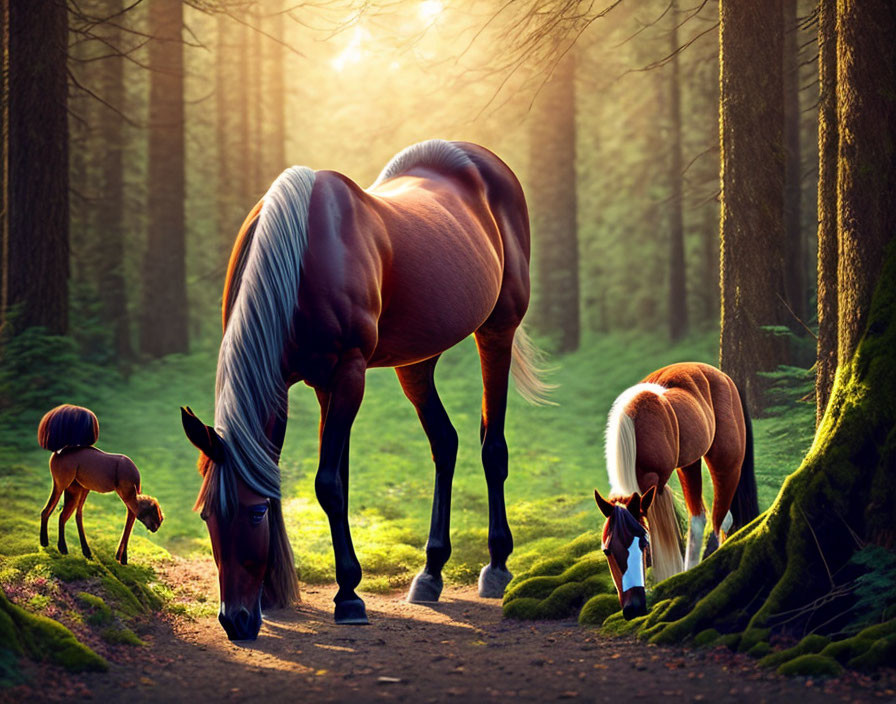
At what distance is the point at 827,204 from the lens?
20.0 ft

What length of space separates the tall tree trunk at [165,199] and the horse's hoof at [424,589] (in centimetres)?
1152

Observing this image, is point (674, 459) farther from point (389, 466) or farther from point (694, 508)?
point (389, 466)

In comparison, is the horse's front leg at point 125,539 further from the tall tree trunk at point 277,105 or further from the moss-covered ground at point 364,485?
the tall tree trunk at point 277,105

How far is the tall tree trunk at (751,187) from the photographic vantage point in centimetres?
854

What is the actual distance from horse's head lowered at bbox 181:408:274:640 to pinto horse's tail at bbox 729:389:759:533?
3.44m

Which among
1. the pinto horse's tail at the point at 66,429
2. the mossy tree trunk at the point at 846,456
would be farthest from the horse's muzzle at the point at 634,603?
the pinto horse's tail at the point at 66,429

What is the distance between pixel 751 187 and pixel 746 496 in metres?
3.28

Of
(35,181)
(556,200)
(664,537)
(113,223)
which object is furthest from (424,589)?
(113,223)

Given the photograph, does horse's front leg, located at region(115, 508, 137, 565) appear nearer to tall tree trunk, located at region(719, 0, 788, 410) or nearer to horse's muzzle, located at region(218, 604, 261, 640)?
horse's muzzle, located at region(218, 604, 261, 640)

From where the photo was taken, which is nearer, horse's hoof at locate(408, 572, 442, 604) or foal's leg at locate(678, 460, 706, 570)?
foal's leg at locate(678, 460, 706, 570)

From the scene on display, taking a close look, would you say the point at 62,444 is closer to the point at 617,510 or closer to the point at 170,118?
the point at 617,510

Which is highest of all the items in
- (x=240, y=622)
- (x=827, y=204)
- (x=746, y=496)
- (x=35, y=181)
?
(x=35, y=181)

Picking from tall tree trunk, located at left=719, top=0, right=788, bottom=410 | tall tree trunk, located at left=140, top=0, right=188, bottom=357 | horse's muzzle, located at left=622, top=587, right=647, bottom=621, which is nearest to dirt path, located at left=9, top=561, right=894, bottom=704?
horse's muzzle, located at left=622, top=587, right=647, bottom=621

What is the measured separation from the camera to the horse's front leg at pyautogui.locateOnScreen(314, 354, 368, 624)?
601 centimetres
